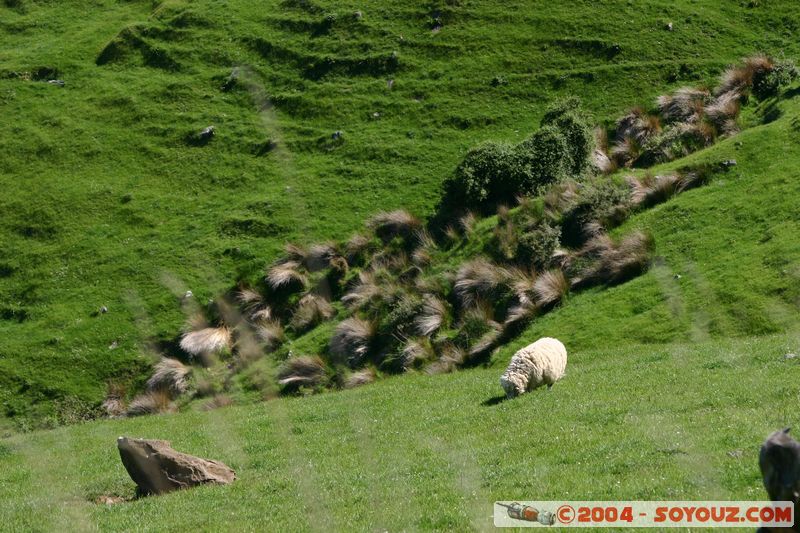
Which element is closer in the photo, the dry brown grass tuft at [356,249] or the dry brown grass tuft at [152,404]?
the dry brown grass tuft at [152,404]

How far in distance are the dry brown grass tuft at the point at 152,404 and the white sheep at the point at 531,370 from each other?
16549 mm

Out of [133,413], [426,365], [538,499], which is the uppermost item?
[538,499]

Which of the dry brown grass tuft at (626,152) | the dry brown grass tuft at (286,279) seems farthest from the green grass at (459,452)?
the dry brown grass tuft at (626,152)

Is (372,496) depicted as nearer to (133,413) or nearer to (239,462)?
(239,462)

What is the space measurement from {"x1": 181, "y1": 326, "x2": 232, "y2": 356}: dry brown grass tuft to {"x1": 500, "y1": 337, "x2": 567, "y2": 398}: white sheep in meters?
17.3

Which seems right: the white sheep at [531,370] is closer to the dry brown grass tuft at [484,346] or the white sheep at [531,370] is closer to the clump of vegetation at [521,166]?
the dry brown grass tuft at [484,346]

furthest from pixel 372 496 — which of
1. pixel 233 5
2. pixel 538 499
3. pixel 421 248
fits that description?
pixel 233 5

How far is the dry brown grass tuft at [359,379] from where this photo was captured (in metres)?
32.9

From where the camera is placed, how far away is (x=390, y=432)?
70.0 feet

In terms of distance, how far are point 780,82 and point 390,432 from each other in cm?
2990

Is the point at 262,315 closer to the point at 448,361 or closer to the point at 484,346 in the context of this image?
the point at 448,361

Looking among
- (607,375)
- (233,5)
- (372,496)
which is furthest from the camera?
(233,5)

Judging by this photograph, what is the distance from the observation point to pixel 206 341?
36.8m

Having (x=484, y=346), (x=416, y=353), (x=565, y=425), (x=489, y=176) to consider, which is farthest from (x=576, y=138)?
(x=565, y=425)
